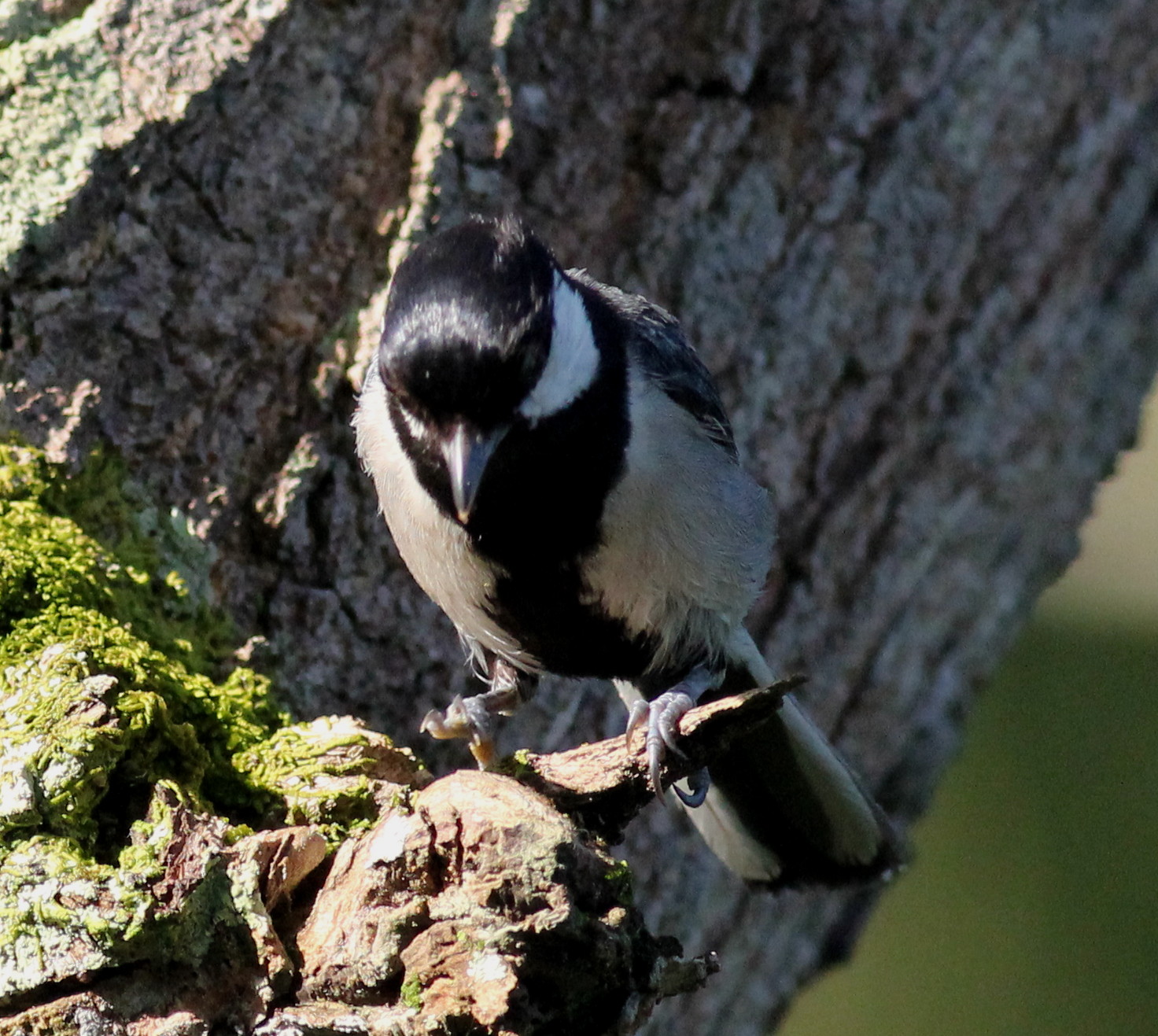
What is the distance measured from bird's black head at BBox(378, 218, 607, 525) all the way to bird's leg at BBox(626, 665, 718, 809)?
0.54 metres

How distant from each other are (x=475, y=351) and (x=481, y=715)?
0.96 metres

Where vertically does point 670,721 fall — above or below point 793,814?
above

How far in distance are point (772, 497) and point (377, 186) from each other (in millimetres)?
1283

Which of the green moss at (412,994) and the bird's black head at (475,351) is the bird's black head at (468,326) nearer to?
the bird's black head at (475,351)

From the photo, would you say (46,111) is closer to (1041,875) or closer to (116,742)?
(116,742)

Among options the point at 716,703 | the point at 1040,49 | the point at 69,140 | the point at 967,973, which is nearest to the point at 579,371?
the point at 716,703

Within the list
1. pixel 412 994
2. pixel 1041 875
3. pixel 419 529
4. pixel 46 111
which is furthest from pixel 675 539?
pixel 1041 875

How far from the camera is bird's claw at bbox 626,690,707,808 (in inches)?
90.1

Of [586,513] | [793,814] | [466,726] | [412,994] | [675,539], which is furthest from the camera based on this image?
[793,814]

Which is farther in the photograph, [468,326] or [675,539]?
[675,539]

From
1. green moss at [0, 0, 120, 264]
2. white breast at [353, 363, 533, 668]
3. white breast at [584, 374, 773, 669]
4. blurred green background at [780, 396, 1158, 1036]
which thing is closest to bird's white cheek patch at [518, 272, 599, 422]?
white breast at [584, 374, 773, 669]

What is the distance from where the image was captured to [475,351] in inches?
86.9

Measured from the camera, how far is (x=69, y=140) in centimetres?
282

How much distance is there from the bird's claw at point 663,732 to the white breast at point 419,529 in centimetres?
37
